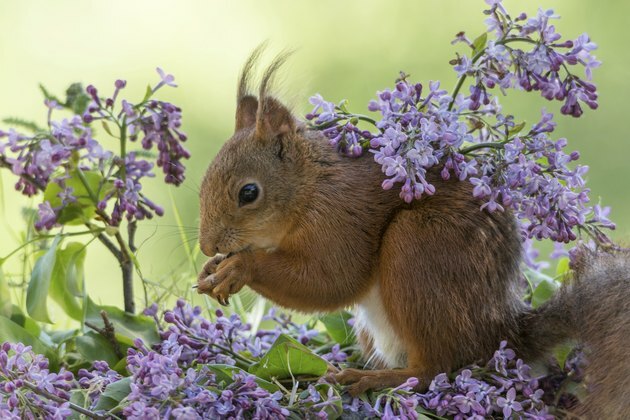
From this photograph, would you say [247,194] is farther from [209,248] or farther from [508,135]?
[508,135]

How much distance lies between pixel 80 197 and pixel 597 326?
0.94m

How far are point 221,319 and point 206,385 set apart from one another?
28 cm

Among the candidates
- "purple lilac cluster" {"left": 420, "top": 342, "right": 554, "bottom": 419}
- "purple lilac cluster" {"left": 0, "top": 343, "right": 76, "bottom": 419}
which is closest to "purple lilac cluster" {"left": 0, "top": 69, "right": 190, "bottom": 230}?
"purple lilac cluster" {"left": 0, "top": 343, "right": 76, "bottom": 419}

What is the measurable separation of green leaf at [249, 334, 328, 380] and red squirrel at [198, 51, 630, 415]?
0.07 meters

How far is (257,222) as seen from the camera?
1.85m

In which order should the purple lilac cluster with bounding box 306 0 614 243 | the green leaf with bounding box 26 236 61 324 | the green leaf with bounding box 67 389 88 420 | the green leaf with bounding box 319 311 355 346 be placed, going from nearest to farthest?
1. the green leaf with bounding box 67 389 88 420
2. the purple lilac cluster with bounding box 306 0 614 243
3. the green leaf with bounding box 26 236 61 324
4. the green leaf with bounding box 319 311 355 346

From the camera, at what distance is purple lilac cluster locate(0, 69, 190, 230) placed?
6.18ft

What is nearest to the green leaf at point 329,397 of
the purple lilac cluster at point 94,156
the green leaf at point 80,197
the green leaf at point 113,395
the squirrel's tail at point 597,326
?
the green leaf at point 113,395

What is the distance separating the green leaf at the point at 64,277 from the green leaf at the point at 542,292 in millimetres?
860

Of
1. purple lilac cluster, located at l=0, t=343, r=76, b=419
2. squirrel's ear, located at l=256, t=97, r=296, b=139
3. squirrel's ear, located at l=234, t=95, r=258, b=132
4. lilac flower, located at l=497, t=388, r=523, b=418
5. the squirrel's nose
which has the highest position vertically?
squirrel's ear, located at l=234, t=95, r=258, b=132

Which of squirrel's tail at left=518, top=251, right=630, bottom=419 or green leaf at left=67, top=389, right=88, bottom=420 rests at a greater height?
squirrel's tail at left=518, top=251, right=630, bottom=419

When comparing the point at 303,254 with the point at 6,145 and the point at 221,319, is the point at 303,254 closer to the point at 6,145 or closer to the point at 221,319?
the point at 221,319

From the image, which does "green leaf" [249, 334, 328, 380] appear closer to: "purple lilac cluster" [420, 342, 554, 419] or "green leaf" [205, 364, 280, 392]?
"green leaf" [205, 364, 280, 392]

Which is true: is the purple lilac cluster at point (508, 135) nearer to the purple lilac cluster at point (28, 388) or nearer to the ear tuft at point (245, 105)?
the ear tuft at point (245, 105)
